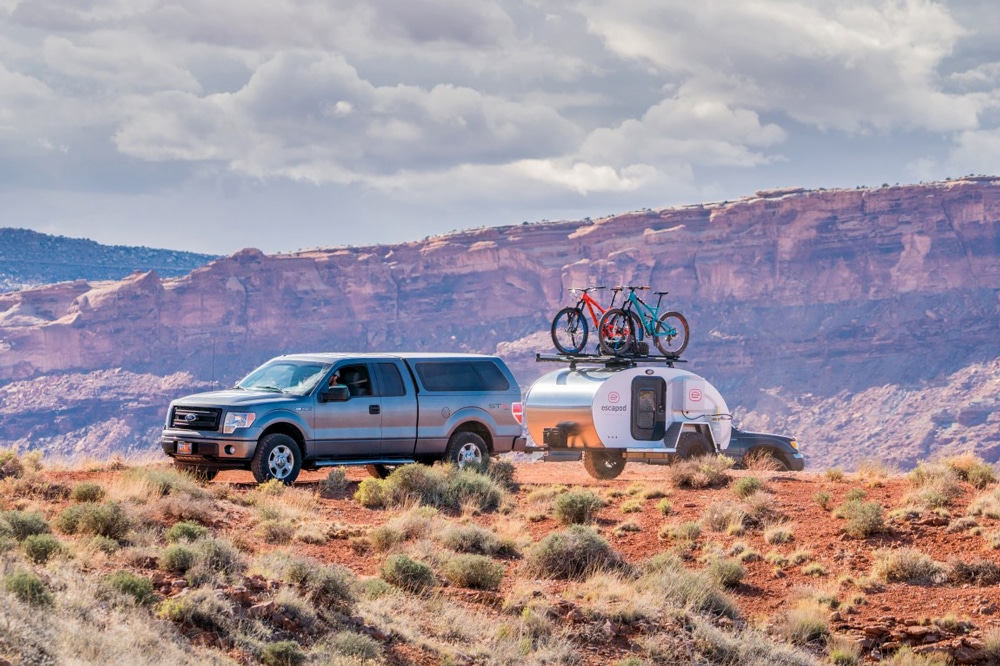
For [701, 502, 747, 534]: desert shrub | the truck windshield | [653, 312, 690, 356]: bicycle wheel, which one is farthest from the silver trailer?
[701, 502, 747, 534]: desert shrub

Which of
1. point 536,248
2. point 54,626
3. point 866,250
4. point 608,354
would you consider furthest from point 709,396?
point 536,248

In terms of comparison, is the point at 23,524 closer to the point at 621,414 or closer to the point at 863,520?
the point at 863,520

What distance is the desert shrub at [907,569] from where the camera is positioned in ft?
45.8

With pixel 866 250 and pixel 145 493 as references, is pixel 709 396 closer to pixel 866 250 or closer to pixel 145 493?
pixel 145 493

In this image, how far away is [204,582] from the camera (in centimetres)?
1093

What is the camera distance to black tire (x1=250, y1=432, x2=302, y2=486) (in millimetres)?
17406

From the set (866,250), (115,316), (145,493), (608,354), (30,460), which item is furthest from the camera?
(115,316)

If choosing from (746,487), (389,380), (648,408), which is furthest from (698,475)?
(389,380)

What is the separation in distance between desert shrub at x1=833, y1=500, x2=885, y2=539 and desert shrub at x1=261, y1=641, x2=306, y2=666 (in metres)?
7.79

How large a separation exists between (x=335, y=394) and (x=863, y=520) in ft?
24.1

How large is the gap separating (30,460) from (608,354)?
985 cm

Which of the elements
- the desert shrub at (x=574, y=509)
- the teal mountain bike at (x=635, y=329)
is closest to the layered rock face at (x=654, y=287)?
the teal mountain bike at (x=635, y=329)

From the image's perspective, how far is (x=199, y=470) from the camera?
700 inches

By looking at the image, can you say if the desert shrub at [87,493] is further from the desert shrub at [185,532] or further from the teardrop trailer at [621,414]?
the teardrop trailer at [621,414]
